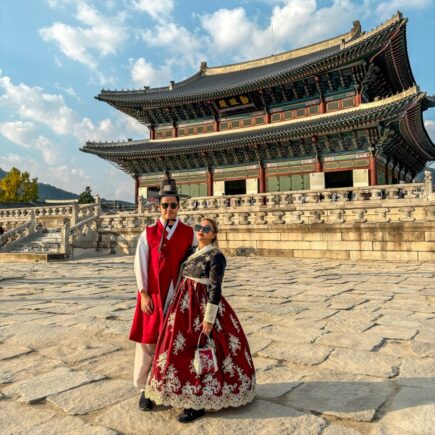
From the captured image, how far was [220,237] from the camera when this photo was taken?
14.4m

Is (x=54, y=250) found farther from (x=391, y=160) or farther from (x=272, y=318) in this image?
(x=391, y=160)

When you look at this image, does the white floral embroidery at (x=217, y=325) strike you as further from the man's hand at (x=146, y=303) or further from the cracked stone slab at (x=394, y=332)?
the cracked stone slab at (x=394, y=332)

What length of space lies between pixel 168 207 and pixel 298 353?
1838 mm

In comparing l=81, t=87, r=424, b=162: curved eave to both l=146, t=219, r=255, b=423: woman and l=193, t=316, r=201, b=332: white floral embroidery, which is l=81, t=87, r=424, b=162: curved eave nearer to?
l=146, t=219, r=255, b=423: woman

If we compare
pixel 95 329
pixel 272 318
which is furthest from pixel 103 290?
pixel 272 318

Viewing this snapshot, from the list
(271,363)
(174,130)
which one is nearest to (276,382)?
(271,363)

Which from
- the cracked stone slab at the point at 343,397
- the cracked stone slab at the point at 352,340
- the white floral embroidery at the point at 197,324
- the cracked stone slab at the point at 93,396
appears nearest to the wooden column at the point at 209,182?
A: the cracked stone slab at the point at 352,340

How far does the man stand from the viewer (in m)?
2.57

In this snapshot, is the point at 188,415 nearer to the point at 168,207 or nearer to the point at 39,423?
the point at 39,423

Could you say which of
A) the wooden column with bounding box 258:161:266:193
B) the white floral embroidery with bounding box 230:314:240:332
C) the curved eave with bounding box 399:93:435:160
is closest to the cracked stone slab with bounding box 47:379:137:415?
the white floral embroidery with bounding box 230:314:240:332

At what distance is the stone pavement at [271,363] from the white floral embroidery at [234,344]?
1.23 ft

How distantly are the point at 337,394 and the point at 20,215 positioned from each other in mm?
22774

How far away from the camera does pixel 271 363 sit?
10.5 ft

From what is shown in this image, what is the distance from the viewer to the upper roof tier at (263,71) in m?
16.4
